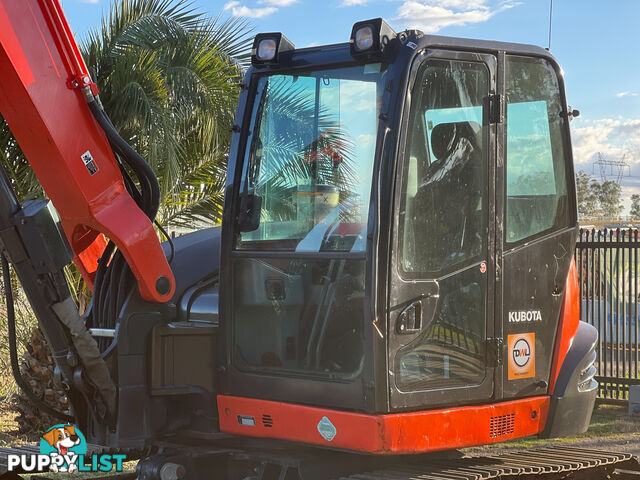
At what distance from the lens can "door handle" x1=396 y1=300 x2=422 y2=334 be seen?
4426 millimetres

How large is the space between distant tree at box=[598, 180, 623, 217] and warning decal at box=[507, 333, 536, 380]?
65239mm

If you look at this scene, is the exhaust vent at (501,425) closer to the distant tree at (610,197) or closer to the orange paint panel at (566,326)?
the orange paint panel at (566,326)

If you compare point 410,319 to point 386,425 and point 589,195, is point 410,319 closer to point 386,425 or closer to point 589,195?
point 386,425

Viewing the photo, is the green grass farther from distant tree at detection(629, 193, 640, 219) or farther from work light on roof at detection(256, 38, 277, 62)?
distant tree at detection(629, 193, 640, 219)

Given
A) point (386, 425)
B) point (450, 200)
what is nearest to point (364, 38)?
point (450, 200)

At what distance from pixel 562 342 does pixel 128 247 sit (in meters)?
2.45

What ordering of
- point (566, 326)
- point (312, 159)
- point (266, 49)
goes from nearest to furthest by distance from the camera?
point (312, 159), point (266, 49), point (566, 326)

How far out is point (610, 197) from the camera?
68.1 metres

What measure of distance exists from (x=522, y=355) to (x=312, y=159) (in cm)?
155

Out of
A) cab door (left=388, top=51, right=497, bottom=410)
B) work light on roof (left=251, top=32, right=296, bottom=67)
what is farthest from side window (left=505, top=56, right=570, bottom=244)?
work light on roof (left=251, top=32, right=296, bottom=67)

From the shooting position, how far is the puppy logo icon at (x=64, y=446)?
5613mm

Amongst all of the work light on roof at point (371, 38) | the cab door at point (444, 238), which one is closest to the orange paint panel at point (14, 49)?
the work light on roof at point (371, 38)

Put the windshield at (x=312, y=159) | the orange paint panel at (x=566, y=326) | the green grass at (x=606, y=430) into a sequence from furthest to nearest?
the green grass at (x=606, y=430)
the orange paint panel at (x=566, y=326)
the windshield at (x=312, y=159)

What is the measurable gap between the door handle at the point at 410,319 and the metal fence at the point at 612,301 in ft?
24.3
